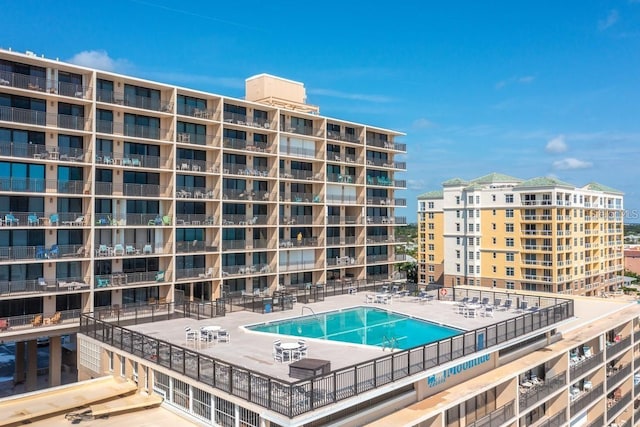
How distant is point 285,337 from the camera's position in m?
25.2

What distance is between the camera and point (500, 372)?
24797 mm

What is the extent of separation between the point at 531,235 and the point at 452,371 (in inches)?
2240

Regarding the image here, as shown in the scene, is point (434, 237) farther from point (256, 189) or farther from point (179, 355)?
point (179, 355)

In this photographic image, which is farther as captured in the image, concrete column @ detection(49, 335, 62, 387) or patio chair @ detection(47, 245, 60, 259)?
concrete column @ detection(49, 335, 62, 387)

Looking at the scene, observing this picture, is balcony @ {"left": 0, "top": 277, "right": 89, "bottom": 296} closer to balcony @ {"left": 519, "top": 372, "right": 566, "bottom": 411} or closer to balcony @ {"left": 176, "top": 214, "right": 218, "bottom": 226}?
balcony @ {"left": 176, "top": 214, "right": 218, "bottom": 226}

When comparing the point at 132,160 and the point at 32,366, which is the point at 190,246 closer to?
the point at 132,160

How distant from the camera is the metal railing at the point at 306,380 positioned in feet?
52.4

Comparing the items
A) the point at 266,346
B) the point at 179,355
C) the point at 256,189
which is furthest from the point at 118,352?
the point at 256,189

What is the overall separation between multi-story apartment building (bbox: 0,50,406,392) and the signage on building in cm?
2316

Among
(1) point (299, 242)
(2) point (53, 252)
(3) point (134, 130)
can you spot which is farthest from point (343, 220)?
(2) point (53, 252)

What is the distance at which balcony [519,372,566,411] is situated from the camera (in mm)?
25530

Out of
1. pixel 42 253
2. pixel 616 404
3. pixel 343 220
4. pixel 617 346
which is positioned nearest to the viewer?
pixel 42 253

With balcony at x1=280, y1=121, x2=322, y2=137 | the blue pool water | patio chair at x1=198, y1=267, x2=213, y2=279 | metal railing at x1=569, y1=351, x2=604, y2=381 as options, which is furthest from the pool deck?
balcony at x1=280, y1=121, x2=322, y2=137

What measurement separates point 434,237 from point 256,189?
5434 centimetres
